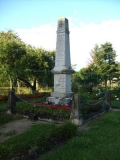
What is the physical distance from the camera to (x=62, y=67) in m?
9.90

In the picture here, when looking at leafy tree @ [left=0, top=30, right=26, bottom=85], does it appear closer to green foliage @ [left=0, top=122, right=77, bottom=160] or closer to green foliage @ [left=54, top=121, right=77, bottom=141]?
green foliage @ [left=0, top=122, right=77, bottom=160]

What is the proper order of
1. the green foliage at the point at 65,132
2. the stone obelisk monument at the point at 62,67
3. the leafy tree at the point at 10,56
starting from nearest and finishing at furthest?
the green foliage at the point at 65,132 < the stone obelisk monument at the point at 62,67 < the leafy tree at the point at 10,56

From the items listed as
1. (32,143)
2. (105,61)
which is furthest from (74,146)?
(105,61)

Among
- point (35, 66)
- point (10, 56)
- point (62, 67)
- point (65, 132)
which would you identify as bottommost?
point (65, 132)

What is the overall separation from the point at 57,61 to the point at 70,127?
5463mm

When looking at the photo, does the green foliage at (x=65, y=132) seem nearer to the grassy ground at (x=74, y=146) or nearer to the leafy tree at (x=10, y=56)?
the grassy ground at (x=74, y=146)

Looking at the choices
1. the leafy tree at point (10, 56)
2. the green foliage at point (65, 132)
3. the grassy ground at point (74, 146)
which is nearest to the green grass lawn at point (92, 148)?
the grassy ground at point (74, 146)

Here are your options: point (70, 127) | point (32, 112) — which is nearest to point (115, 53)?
point (32, 112)

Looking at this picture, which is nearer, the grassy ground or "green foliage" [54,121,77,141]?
the grassy ground

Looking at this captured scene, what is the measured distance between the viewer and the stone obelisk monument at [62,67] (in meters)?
9.78

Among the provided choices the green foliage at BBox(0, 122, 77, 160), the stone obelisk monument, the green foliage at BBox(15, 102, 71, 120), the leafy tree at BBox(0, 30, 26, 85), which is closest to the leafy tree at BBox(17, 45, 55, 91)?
the leafy tree at BBox(0, 30, 26, 85)

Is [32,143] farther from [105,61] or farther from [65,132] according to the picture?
[105,61]

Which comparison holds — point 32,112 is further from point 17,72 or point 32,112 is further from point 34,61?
point 34,61

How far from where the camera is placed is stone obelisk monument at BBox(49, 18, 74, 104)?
385 inches
